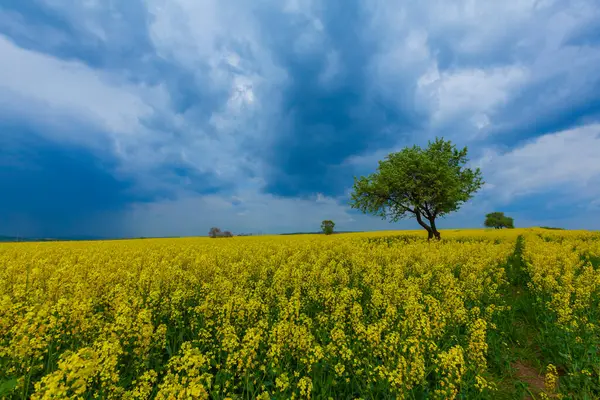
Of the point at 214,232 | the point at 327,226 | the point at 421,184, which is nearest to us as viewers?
the point at 421,184

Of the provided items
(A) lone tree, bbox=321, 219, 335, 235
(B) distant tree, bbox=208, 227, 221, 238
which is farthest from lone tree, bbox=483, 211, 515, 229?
(B) distant tree, bbox=208, 227, 221, 238

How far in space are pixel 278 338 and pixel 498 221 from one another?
397ft

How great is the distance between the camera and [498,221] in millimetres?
99000

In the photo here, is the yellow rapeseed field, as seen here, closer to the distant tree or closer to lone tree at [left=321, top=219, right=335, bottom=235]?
the distant tree

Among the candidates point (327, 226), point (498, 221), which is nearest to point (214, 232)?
point (327, 226)

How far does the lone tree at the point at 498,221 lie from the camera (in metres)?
97.0

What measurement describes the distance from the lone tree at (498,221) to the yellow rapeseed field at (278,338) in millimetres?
107092

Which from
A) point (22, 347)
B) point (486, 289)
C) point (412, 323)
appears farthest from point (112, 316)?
point (486, 289)

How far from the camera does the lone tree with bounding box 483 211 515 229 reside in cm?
9700

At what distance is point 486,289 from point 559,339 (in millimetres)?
3107

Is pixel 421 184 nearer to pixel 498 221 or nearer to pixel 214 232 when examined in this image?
pixel 214 232

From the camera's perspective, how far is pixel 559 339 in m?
6.76

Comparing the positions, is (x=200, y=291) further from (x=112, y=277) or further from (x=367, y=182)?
(x=367, y=182)

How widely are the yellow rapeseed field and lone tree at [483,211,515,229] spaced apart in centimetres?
10709
